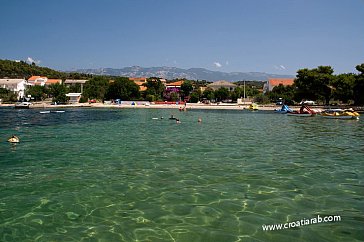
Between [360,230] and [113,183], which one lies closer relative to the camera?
[360,230]

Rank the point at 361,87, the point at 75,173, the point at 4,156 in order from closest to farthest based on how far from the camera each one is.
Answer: the point at 75,173
the point at 4,156
the point at 361,87

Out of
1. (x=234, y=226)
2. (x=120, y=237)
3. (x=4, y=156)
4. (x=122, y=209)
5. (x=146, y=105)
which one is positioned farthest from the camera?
(x=146, y=105)

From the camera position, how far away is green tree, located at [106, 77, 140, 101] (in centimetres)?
11062

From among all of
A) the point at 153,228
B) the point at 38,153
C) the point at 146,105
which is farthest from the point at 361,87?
the point at 153,228

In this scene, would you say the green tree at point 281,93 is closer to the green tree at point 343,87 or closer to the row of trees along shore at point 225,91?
the row of trees along shore at point 225,91

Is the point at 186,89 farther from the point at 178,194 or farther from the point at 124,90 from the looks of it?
the point at 178,194

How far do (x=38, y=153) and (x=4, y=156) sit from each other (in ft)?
6.07

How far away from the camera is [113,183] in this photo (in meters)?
12.9

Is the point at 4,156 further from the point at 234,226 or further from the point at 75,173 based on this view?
the point at 234,226

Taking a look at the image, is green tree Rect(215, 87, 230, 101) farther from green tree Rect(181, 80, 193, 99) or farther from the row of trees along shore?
green tree Rect(181, 80, 193, 99)

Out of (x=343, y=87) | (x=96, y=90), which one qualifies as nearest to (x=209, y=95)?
(x=96, y=90)

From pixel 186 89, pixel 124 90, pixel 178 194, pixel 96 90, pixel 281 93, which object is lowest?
pixel 178 194

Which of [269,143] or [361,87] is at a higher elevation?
[361,87]

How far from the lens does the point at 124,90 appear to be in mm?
110375
